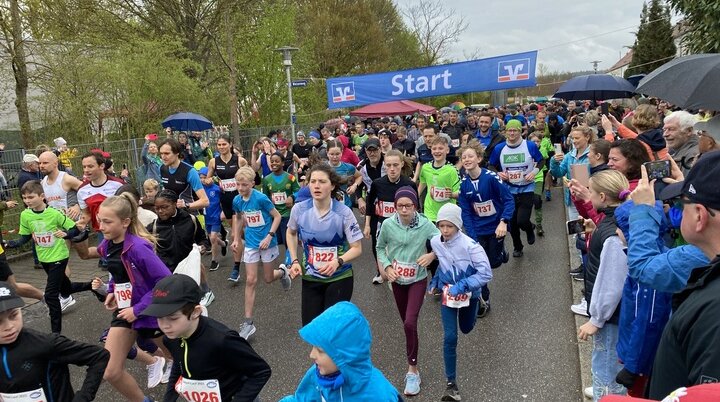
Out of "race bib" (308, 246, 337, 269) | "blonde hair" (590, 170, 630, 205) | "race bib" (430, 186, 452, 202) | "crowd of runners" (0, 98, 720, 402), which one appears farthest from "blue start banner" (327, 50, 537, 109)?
"blonde hair" (590, 170, 630, 205)

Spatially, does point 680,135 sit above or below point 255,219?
above

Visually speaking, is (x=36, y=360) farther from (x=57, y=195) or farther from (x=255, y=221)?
(x=57, y=195)

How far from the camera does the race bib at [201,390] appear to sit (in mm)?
2785

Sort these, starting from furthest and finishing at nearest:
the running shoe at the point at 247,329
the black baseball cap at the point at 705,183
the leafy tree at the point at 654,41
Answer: the leafy tree at the point at 654,41 < the running shoe at the point at 247,329 < the black baseball cap at the point at 705,183

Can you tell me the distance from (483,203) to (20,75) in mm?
12107

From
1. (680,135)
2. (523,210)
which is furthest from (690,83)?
(523,210)

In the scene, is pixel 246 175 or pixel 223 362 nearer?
pixel 223 362

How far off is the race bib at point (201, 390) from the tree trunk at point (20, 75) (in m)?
12.1

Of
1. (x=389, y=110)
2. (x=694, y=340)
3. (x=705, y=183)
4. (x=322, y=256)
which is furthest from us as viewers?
(x=389, y=110)

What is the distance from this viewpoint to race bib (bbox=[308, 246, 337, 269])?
174 inches

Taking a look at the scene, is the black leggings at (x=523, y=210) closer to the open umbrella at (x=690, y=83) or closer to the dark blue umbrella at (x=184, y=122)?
the open umbrella at (x=690, y=83)

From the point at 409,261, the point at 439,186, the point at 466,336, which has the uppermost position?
the point at 439,186

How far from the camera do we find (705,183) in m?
1.65

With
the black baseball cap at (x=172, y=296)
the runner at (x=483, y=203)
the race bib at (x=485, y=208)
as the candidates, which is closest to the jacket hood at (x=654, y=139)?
the runner at (x=483, y=203)
